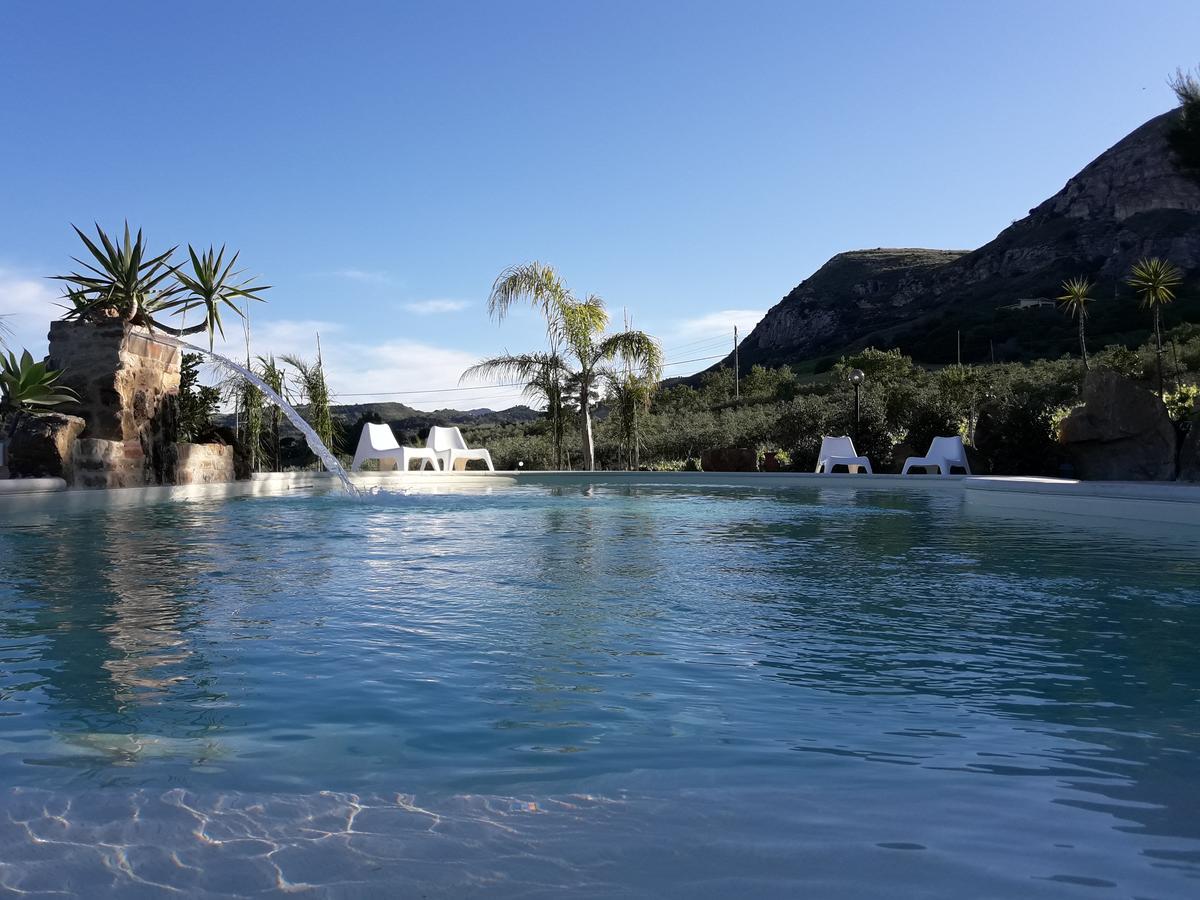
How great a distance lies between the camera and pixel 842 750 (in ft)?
7.27

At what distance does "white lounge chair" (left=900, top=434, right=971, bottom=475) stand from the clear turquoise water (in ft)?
31.5

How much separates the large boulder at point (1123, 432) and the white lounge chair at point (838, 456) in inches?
143

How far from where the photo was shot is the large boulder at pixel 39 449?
10.3 metres

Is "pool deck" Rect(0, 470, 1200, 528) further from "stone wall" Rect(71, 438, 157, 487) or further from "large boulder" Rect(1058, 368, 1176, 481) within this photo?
"large boulder" Rect(1058, 368, 1176, 481)

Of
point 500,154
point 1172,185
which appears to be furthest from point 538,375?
point 1172,185

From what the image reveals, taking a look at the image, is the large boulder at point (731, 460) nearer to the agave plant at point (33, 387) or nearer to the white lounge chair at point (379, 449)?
the white lounge chair at point (379, 449)

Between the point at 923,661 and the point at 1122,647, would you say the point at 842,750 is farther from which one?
the point at 1122,647

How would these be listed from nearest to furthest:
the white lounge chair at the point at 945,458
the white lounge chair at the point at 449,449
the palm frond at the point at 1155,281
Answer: the white lounge chair at the point at 945,458, the white lounge chair at the point at 449,449, the palm frond at the point at 1155,281

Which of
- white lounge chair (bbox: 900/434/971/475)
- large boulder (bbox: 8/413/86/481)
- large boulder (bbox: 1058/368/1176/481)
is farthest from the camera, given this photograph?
white lounge chair (bbox: 900/434/971/475)

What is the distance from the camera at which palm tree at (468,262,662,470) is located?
61.5 ft

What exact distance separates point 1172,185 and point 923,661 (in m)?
92.5

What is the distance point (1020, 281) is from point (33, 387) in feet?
272

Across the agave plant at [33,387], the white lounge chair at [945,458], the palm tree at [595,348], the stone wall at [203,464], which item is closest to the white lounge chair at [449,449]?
the palm tree at [595,348]

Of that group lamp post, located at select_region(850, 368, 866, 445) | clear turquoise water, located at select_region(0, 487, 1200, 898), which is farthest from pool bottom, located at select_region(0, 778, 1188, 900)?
lamp post, located at select_region(850, 368, 866, 445)
